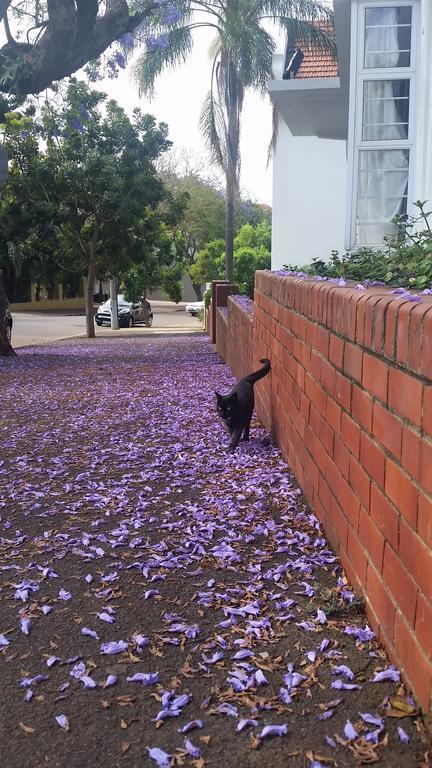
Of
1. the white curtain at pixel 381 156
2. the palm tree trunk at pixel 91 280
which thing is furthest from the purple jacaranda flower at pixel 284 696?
the palm tree trunk at pixel 91 280

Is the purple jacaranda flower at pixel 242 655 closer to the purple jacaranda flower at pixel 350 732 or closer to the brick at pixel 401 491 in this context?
the purple jacaranda flower at pixel 350 732

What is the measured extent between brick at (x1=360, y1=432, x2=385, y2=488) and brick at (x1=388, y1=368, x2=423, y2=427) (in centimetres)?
21

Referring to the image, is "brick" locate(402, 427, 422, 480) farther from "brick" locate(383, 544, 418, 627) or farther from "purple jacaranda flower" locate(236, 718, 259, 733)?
"purple jacaranda flower" locate(236, 718, 259, 733)

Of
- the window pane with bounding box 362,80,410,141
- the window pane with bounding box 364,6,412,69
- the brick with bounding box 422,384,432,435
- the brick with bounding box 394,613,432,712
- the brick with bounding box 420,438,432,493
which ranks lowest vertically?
the brick with bounding box 394,613,432,712

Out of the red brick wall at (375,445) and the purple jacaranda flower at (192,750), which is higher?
the red brick wall at (375,445)

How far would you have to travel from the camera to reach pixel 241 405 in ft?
17.1

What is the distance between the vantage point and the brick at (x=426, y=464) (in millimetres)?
1834

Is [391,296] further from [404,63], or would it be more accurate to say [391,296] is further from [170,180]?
[170,180]

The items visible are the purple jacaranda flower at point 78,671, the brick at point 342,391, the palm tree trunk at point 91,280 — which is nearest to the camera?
the purple jacaranda flower at point 78,671

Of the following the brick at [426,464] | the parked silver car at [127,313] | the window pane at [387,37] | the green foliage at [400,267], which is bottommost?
the parked silver car at [127,313]

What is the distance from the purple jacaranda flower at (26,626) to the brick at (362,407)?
4.44 feet

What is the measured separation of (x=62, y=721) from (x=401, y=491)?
1122 millimetres

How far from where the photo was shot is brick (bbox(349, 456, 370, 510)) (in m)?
2.52

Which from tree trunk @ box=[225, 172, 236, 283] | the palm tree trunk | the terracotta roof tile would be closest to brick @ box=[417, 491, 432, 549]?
the terracotta roof tile
